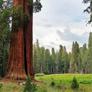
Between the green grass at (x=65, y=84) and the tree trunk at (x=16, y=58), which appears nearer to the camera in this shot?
the green grass at (x=65, y=84)

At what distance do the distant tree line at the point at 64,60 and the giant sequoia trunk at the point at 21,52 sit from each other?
344ft

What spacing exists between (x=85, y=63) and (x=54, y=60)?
30.6 meters

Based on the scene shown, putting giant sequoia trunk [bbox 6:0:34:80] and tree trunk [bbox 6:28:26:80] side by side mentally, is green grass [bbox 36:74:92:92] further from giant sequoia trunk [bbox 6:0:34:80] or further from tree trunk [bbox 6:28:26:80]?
tree trunk [bbox 6:28:26:80]

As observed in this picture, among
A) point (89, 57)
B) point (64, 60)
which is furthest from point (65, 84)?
point (64, 60)

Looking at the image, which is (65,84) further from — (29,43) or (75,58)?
(75,58)

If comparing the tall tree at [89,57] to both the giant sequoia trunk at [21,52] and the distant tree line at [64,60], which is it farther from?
the giant sequoia trunk at [21,52]

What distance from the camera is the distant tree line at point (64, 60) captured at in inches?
6395

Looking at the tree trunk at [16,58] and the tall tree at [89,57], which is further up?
the tall tree at [89,57]

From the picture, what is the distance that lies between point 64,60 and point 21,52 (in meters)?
141

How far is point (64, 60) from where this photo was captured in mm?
184000

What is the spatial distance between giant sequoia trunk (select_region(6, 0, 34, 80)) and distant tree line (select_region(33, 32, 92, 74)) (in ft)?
344

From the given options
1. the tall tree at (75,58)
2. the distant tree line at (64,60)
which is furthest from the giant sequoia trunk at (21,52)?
the tall tree at (75,58)

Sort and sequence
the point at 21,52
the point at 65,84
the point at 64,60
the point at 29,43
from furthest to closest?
the point at 64,60 → the point at 65,84 → the point at 29,43 → the point at 21,52

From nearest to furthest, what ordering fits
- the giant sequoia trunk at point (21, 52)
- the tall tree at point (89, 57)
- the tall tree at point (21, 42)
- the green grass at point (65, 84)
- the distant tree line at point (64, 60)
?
the green grass at point (65, 84), the giant sequoia trunk at point (21, 52), the tall tree at point (21, 42), the tall tree at point (89, 57), the distant tree line at point (64, 60)
